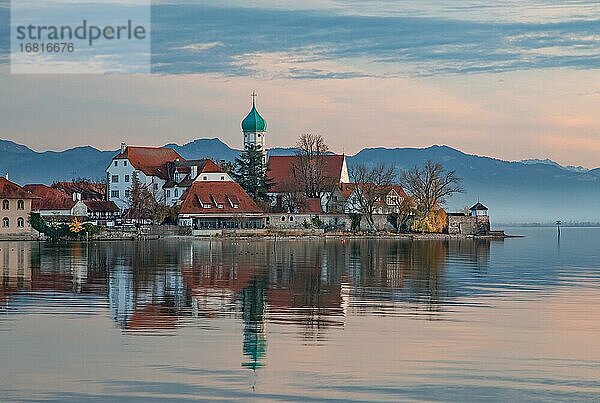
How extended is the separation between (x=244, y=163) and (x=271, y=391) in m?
80.8

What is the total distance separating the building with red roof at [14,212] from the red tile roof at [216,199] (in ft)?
38.8

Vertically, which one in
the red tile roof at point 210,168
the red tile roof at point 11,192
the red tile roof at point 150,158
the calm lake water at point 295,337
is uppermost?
the red tile roof at point 150,158

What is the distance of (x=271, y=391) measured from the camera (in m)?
14.2

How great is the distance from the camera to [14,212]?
77.8 meters

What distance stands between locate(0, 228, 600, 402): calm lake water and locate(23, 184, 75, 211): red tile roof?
5490cm

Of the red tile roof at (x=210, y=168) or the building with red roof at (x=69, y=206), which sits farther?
the red tile roof at (x=210, y=168)

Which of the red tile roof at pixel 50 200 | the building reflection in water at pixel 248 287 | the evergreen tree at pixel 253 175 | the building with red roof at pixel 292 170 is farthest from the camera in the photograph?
the building with red roof at pixel 292 170

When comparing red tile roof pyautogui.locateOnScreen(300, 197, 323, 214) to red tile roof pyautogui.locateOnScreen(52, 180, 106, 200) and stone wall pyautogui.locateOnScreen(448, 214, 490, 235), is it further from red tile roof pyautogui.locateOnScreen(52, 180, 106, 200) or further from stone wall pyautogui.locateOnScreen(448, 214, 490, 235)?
red tile roof pyautogui.locateOnScreen(52, 180, 106, 200)

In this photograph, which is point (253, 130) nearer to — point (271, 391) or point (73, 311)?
point (73, 311)

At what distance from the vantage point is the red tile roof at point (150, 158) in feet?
314

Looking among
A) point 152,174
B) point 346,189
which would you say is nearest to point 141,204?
point 152,174

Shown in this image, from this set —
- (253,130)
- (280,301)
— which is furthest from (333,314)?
(253,130)

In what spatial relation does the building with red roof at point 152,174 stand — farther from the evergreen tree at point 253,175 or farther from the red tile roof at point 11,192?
the red tile roof at point 11,192

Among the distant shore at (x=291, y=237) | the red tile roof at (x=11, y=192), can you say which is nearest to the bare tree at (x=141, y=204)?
the distant shore at (x=291, y=237)
